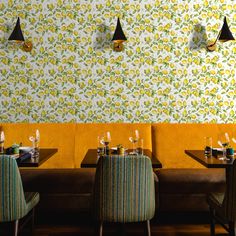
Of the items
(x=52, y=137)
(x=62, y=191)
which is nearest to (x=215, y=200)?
(x=62, y=191)

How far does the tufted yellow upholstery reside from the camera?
4.01 metres

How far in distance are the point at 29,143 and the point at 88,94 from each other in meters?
0.87

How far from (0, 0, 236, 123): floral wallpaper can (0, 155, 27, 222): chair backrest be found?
2.01 metres

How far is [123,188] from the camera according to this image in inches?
90.1

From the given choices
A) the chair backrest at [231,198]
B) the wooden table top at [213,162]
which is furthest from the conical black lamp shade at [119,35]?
the chair backrest at [231,198]

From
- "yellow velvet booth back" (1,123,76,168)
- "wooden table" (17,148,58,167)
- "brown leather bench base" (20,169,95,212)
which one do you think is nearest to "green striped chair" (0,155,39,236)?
"wooden table" (17,148,58,167)

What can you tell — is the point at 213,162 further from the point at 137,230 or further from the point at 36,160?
the point at 36,160

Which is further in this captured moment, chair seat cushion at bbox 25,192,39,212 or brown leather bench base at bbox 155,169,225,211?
brown leather bench base at bbox 155,169,225,211

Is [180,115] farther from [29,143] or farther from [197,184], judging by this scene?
[29,143]

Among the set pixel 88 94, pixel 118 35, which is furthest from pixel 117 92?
pixel 118 35

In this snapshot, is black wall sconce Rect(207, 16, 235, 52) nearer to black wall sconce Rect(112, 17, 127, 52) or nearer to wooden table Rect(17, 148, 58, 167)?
black wall sconce Rect(112, 17, 127, 52)

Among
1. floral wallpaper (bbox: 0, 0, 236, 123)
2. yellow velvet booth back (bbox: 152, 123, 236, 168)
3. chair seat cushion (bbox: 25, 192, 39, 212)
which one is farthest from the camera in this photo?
floral wallpaper (bbox: 0, 0, 236, 123)

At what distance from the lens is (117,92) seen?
4273mm

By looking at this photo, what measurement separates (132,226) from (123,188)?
3.87ft
